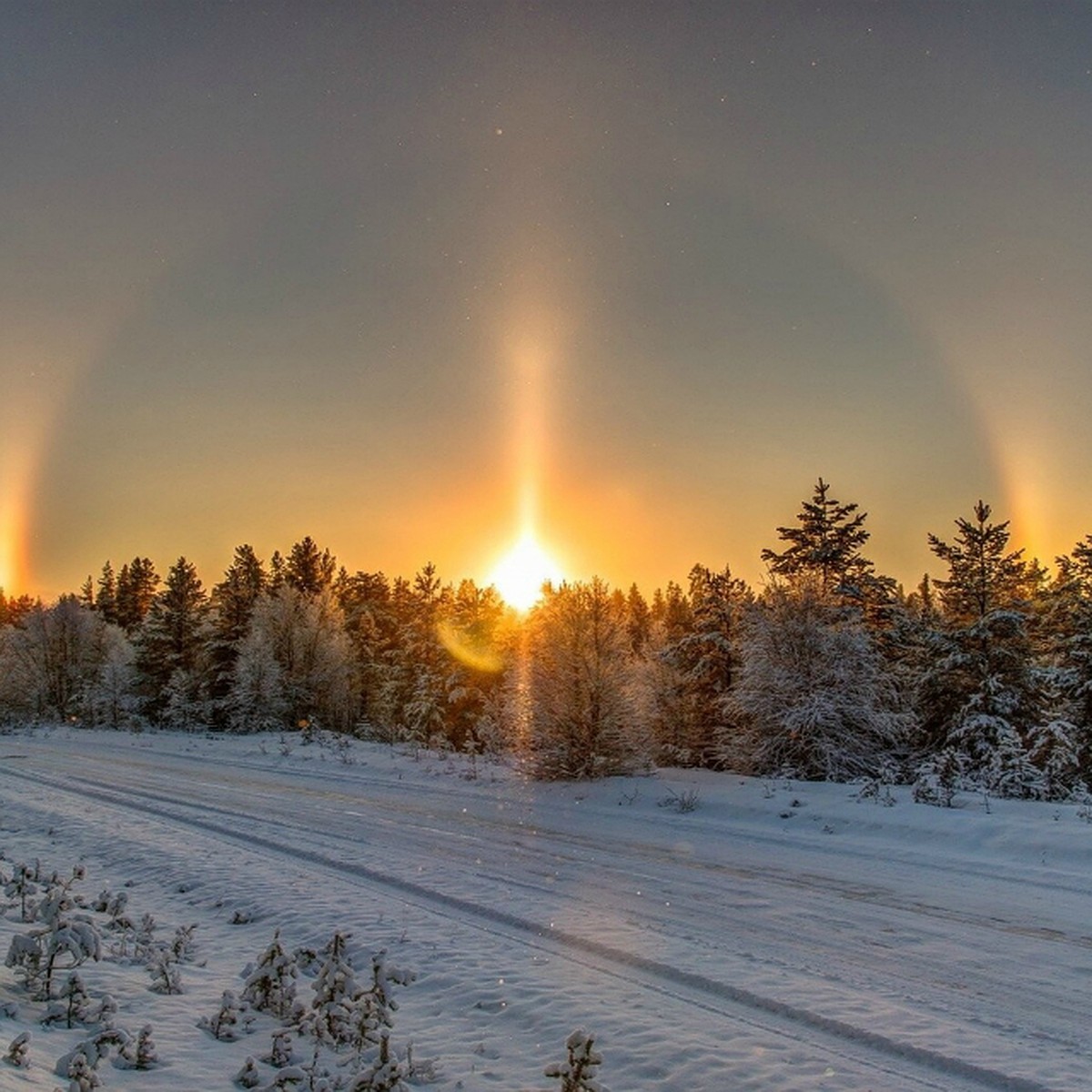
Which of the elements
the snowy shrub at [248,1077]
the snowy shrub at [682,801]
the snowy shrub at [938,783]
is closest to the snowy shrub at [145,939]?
the snowy shrub at [248,1077]

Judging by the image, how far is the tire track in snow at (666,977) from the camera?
564cm

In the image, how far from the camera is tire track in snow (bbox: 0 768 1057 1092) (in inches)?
222

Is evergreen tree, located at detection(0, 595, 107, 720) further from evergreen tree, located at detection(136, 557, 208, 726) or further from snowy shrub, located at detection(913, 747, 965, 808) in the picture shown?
snowy shrub, located at detection(913, 747, 965, 808)

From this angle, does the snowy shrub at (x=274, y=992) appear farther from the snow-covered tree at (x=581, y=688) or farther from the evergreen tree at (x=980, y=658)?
the evergreen tree at (x=980, y=658)

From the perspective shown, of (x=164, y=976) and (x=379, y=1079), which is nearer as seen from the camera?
(x=379, y=1079)

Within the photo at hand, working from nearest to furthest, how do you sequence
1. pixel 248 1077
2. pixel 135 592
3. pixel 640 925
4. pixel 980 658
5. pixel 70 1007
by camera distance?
1. pixel 248 1077
2. pixel 70 1007
3. pixel 640 925
4. pixel 980 658
5. pixel 135 592

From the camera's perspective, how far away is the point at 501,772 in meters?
24.0

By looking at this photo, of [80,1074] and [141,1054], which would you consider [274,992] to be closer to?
[141,1054]

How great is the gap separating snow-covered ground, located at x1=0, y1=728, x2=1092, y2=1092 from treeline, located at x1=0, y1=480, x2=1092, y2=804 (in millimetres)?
4230

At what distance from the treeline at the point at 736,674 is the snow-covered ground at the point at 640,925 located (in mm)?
4230

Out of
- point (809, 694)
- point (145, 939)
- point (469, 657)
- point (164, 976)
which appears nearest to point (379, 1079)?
point (164, 976)

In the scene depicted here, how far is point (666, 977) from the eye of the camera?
7355mm

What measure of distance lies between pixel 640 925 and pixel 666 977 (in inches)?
58.8

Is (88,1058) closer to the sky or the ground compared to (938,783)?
closer to the ground
